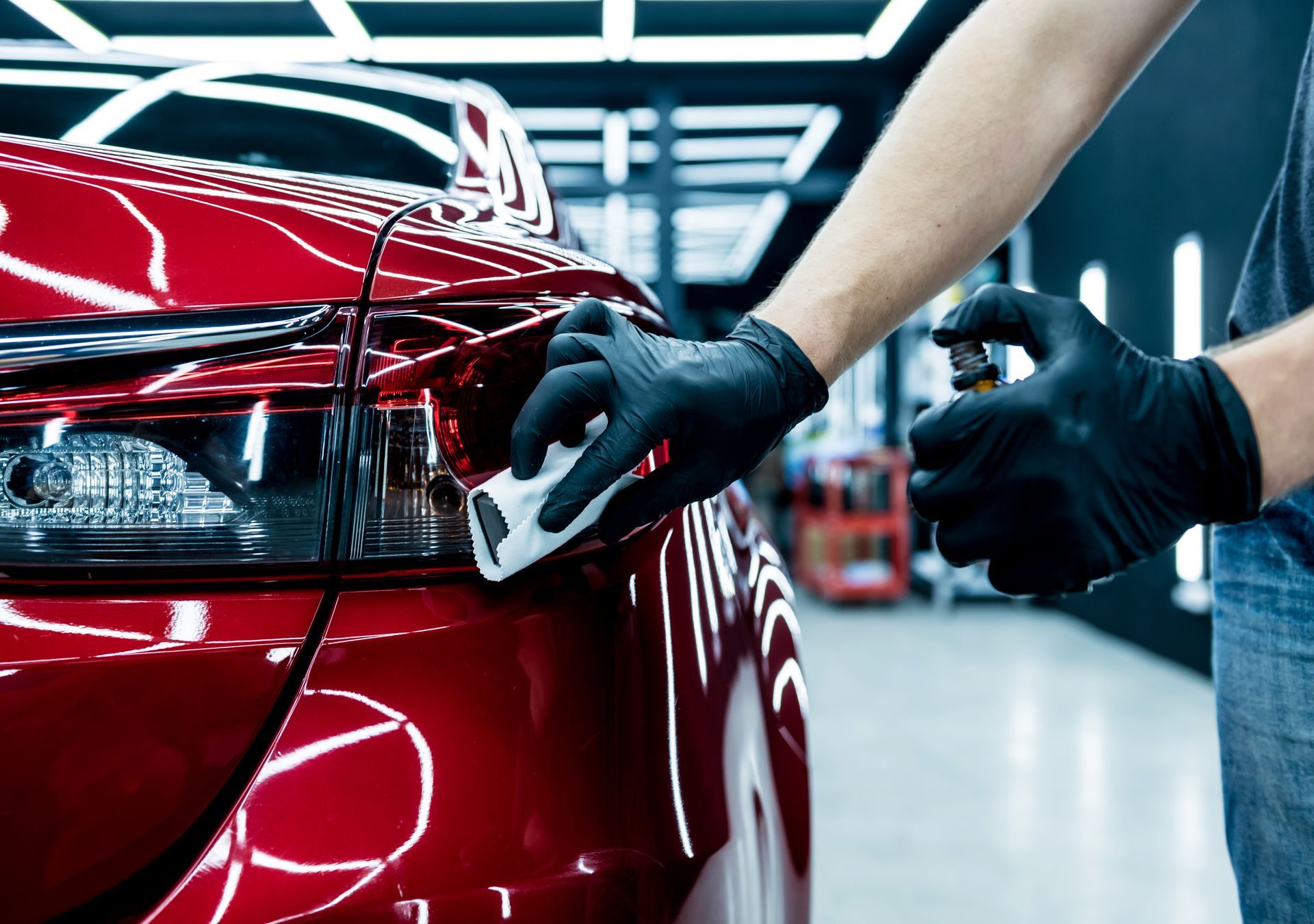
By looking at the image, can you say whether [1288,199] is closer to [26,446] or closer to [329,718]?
[329,718]

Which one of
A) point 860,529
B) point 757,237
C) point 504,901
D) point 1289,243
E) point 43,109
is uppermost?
point 757,237

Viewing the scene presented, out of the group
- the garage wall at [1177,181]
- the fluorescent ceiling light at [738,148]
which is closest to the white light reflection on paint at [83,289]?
the garage wall at [1177,181]

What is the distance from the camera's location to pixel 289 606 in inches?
21.4

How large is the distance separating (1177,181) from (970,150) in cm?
399

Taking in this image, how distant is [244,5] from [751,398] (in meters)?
6.23

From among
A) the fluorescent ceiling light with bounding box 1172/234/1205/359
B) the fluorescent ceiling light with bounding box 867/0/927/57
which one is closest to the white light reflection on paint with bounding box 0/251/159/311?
the fluorescent ceiling light with bounding box 1172/234/1205/359

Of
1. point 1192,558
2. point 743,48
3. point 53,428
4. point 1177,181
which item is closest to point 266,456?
point 53,428

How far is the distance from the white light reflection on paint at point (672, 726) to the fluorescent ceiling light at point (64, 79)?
3.23 feet

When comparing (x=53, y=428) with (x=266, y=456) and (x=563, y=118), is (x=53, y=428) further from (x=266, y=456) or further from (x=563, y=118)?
(x=563, y=118)

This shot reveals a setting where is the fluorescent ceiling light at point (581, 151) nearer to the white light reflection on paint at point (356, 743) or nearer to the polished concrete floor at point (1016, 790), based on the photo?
the polished concrete floor at point (1016, 790)

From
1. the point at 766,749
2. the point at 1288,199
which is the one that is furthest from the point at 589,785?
the point at 1288,199

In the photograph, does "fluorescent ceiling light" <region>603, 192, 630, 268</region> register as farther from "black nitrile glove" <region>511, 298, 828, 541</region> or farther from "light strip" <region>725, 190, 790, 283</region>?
"black nitrile glove" <region>511, 298, 828, 541</region>

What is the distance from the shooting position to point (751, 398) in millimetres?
703

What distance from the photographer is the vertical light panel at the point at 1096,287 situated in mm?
4789
